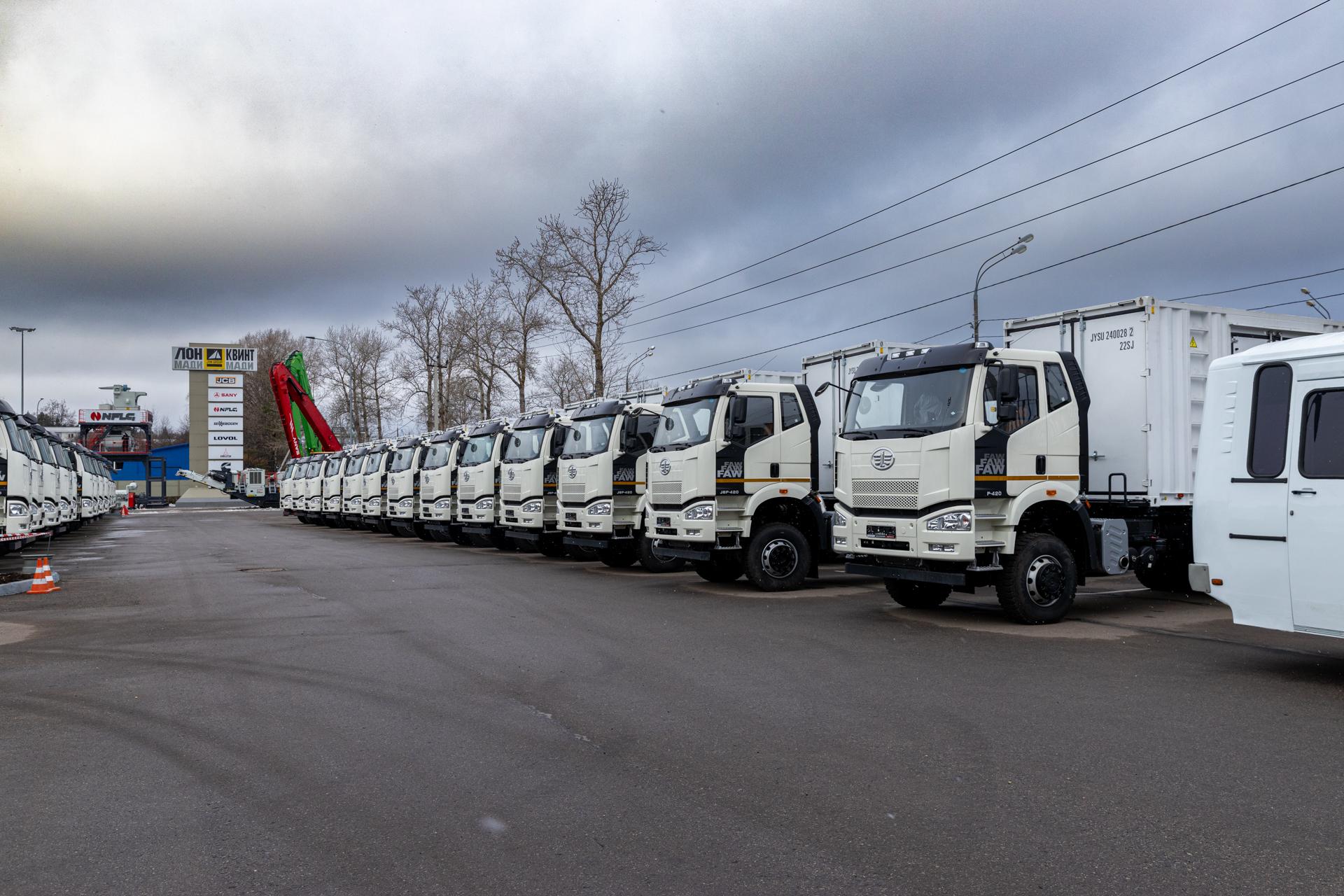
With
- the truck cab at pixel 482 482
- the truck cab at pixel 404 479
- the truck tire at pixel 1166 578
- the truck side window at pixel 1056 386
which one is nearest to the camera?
the truck side window at pixel 1056 386

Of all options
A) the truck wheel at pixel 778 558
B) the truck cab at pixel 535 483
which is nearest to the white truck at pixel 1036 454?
the truck wheel at pixel 778 558

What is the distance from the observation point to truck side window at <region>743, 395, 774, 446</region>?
14273 millimetres

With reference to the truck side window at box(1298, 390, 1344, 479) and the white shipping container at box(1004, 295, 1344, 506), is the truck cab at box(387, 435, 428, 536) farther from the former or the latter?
the truck side window at box(1298, 390, 1344, 479)

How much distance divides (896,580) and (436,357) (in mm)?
43251

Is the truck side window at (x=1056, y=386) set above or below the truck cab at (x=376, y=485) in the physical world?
above

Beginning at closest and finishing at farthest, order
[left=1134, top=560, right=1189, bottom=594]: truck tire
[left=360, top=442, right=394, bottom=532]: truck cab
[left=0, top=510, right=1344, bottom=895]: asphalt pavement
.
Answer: [left=0, top=510, right=1344, bottom=895]: asphalt pavement
[left=1134, top=560, right=1189, bottom=594]: truck tire
[left=360, top=442, right=394, bottom=532]: truck cab

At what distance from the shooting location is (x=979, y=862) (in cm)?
407

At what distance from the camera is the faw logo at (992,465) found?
33.7ft

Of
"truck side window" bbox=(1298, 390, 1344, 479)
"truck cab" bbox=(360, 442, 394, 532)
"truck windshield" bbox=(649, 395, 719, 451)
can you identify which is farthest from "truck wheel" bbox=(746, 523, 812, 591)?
"truck cab" bbox=(360, 442, 394, 532)

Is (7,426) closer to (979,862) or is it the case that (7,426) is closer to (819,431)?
(819,431)

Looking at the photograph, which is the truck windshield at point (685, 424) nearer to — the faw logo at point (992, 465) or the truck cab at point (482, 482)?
the faw logo at point (992, 465)

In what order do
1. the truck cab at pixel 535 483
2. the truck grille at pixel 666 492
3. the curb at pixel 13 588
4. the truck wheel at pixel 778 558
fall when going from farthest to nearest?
the truck cab at pixel 535 483 < the truck grille at pixel 666 492 < the curb at pixel 13 588 < the truck wheel at pixel 778 558

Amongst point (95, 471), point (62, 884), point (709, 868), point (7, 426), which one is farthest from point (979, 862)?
point (95, 471)

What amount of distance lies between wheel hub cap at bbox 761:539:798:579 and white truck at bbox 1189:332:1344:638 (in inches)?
255
